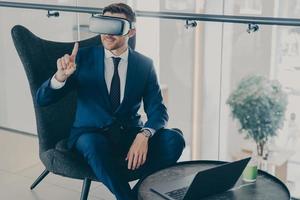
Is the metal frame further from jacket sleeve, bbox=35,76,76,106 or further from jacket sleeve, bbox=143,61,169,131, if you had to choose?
jacket sleeve, bbox=35,76,76,106

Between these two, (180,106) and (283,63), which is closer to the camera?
(283,63)

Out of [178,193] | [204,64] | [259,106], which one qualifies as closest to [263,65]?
[204,64]

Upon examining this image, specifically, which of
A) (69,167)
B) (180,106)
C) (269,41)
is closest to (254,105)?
(69,167)

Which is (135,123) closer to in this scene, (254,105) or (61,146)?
(61,146)

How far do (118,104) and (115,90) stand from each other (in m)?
0.07

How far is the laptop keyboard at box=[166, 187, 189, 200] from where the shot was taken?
1773mm

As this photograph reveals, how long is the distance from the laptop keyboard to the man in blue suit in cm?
41

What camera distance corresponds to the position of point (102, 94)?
235 centimetres

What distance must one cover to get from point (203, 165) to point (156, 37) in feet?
7.78

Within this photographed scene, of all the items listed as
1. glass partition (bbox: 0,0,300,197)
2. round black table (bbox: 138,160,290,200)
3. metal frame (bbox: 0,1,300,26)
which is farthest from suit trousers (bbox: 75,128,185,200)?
glass partition (bbox: 0,0,300,197)

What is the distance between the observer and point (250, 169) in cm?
191

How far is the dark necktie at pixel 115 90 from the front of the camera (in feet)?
7.74

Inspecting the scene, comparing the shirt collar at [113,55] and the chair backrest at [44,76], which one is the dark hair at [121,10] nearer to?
the shirt collar at [113,55]

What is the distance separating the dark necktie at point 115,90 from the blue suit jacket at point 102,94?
2 cm
